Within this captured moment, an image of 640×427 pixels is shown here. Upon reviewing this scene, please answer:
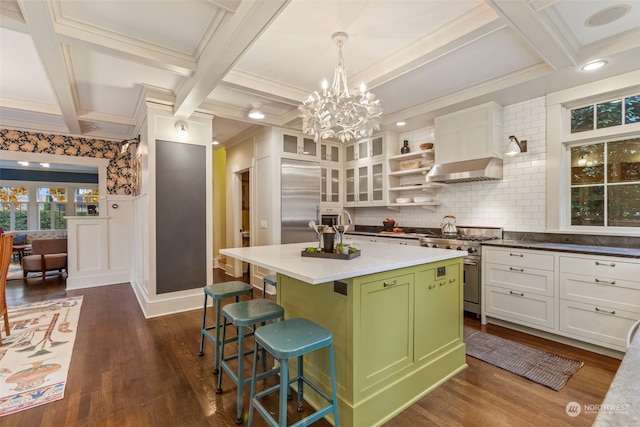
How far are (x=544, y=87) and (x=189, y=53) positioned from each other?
381 cm

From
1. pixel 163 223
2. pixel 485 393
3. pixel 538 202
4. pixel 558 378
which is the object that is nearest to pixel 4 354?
pixel 163 223

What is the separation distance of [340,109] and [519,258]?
2.52 meters

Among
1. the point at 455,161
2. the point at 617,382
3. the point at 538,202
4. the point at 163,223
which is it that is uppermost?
the point at 455,161

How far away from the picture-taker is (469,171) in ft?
12.5

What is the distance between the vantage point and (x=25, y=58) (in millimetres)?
2951

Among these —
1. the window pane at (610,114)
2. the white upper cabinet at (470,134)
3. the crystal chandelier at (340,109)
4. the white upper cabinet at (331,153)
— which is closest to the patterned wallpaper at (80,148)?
the white upper cabinet at (331,153)

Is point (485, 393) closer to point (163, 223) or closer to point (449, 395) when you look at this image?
point (449, 395)

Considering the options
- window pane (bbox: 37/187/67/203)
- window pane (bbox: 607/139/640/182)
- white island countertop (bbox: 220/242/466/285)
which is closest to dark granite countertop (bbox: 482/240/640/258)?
window pane (bbox: 607/139/640/182)

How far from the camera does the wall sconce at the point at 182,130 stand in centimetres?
395

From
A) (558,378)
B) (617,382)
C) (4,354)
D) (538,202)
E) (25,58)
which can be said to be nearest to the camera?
(617,382)

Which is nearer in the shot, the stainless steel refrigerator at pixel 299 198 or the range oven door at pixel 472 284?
the range oven door at pixel 472 284

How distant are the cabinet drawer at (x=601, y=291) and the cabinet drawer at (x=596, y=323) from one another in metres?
0.05

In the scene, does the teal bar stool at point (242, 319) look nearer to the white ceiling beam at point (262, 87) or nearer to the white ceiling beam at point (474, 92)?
the white ceiling beam at point (262, 87)

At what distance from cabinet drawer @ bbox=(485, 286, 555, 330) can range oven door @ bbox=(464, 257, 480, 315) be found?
0.12m
